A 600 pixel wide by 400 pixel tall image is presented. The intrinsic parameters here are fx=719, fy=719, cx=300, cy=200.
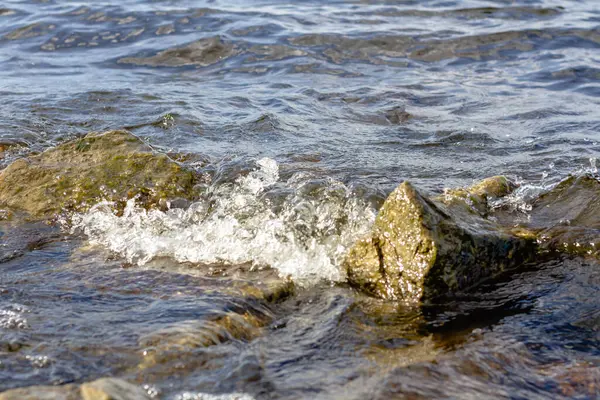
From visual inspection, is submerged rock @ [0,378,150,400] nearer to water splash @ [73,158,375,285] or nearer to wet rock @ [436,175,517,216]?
water splash @ [73,158,375,285]

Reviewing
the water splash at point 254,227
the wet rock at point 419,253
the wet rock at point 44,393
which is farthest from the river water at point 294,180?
the wet rock at point 44,393

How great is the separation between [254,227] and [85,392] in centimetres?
232

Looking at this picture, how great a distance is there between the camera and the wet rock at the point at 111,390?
277 centimetres

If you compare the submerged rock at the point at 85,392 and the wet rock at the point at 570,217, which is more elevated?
the submerged rock at the point at 85,392

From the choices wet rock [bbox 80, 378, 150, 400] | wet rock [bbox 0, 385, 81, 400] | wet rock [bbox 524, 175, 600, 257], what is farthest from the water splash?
wet rock [bbox 0, 385, 81, 400]

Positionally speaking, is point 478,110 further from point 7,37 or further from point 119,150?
point 7,37

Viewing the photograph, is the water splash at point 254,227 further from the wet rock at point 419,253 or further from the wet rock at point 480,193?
the wet rock at point 480,193

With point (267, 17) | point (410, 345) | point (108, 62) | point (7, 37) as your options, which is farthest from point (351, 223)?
point (7, 37)

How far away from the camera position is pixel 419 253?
162 inches

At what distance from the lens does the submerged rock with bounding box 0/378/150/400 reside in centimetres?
280

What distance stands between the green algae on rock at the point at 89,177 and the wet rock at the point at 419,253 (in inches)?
75.5

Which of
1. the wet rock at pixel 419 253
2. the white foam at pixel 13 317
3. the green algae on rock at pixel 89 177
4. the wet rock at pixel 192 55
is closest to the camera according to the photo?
the white foam at pixel 13 317

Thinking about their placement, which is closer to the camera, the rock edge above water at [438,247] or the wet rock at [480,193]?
the rock edge above water at [438,247]

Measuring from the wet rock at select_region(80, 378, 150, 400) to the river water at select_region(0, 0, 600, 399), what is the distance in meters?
0.22
